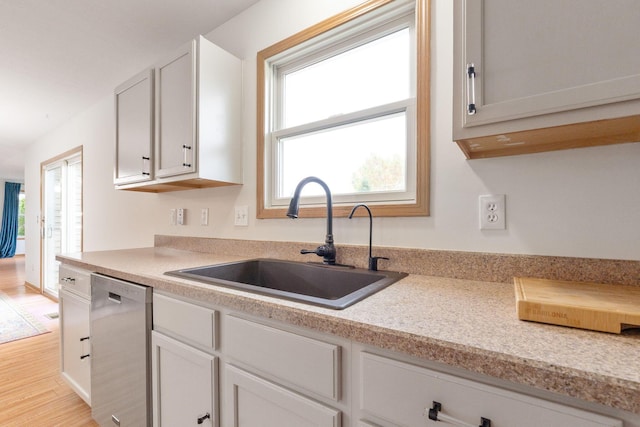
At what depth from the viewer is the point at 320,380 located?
2.39ft

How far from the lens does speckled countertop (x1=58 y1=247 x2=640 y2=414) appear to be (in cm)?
45

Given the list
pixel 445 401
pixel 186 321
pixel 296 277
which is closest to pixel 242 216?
pixel 296 277

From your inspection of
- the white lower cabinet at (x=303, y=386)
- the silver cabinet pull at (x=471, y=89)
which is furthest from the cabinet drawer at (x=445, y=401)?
the silver cabinet pull at (x=471, y=89)

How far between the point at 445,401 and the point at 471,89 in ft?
2.49

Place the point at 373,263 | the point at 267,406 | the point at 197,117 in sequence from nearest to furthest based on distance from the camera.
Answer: the point at 267,406 < the point at 373,263 < the point at 197,117

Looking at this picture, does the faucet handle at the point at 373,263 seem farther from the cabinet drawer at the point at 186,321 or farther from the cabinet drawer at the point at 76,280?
the cabinet drawer at the point at 76,280

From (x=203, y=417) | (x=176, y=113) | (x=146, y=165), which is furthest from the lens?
(x=146, y=165)

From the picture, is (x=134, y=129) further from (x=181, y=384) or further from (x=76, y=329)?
(x=181, y=384)

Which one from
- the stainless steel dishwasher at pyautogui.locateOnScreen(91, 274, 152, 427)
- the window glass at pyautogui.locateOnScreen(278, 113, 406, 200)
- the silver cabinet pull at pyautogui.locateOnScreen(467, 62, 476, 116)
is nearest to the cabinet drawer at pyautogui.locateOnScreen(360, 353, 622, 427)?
the silver cabinet pull at pyautogui.locateOnScreen(467, 62, 476, 116)

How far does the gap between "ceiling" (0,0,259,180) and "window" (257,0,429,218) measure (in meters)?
0.59

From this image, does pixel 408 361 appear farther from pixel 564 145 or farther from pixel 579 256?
pixel 564 145

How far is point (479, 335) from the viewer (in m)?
0.58

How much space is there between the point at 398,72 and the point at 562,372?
130 cm

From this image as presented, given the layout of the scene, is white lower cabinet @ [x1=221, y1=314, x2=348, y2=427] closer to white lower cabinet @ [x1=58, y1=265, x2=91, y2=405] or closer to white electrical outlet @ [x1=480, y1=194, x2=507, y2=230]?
white electrical outlet @ [x1=480, y1=194, x2=507, y2=230]
